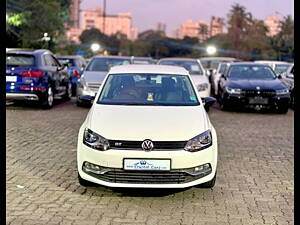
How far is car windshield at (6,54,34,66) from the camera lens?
42.9 ft

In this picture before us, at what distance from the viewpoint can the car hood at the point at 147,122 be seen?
543 cm

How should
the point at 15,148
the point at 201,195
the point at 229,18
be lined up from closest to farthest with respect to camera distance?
1. the point at 201,195
2. the point at 15,148
3. the point at 229,18

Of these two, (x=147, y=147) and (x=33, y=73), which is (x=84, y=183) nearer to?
(x=147, y=147)

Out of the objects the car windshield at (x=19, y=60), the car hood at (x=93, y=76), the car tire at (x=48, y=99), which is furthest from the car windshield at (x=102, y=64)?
the car windshield at (x=19, y=60)

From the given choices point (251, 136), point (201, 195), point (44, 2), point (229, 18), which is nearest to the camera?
point (201, 195)

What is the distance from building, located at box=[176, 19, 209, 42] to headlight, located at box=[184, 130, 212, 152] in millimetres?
81394

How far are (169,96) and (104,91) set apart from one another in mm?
897

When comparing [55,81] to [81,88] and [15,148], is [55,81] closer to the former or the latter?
[81,88]

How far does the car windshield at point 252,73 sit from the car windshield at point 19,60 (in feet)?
19.9

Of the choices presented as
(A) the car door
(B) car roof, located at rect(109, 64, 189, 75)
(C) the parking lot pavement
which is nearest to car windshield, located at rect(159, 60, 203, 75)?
(A) the car door

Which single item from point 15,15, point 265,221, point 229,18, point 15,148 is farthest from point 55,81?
point 229,18

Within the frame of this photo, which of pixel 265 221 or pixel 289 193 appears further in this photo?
pixel 289 193

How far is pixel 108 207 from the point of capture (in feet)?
17.6

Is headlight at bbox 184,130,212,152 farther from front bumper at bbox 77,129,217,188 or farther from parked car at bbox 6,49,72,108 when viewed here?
parked car at bbox 6,49,72,108
